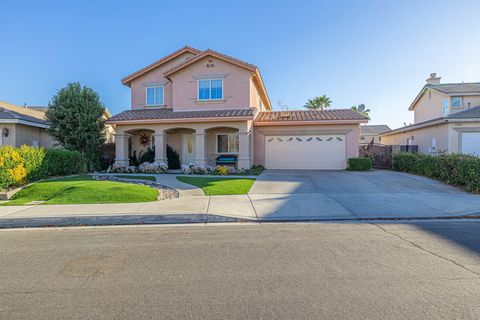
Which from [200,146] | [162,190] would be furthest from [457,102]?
[162,190]

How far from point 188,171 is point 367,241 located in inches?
518

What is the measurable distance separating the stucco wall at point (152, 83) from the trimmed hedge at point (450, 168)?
1654 centimetres

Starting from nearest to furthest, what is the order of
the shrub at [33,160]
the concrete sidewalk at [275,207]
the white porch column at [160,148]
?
the concrete sidewalk at [275,207] < the shrub at [33,160] < the white porch column at [160,148]

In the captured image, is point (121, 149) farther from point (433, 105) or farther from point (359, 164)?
point (433, 105)

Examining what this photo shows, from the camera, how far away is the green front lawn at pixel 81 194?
393 inches

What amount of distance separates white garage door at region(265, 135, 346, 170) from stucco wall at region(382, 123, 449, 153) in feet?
25.1

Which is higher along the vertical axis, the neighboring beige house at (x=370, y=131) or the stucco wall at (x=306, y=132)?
the neighboring beige house at (x=370, y=131)

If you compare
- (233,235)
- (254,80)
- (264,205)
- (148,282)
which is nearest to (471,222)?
(264,205)

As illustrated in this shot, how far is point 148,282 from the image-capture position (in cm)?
416

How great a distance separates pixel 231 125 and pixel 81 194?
10.1 m

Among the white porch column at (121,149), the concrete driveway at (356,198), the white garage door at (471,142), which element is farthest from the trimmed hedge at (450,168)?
the white porch column at (121,149)

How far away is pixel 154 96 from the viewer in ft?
73.3

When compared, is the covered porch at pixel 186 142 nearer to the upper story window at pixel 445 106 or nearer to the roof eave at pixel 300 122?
the roof eave at pixel 300 122

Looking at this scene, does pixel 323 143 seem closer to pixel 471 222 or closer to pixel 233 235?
pixel 471 222
